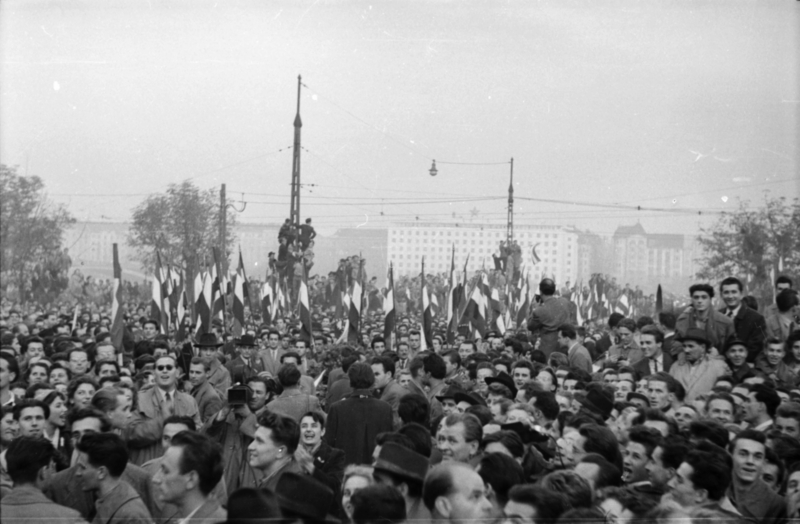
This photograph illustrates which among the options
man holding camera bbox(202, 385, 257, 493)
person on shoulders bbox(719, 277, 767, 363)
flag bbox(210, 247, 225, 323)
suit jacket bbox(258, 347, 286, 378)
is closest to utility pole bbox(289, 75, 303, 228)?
flag bbox(210, 247, 225, 323)

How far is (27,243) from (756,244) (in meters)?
29.8

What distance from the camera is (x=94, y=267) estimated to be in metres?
100

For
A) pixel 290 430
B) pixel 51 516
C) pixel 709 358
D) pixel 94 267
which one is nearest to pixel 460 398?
pixel 290 430

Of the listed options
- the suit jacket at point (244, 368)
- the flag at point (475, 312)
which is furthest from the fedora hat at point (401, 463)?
the flag at point (475, 312)

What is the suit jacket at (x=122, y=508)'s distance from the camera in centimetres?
525

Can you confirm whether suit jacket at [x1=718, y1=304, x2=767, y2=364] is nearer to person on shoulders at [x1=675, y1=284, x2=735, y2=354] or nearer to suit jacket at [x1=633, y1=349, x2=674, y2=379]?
person on shoulders at [x1=675, y1=284, x2=735, y2=354]

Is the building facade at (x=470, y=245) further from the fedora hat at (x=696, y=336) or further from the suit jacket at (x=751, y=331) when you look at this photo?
the fedora hat at (x=696, y=336)

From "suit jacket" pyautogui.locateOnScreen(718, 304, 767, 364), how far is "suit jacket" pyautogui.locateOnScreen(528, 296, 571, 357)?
3.40 metres

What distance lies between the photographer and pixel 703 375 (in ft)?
33.1

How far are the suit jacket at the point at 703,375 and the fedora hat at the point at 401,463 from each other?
551 centimetres

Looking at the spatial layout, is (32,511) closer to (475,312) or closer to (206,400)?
(206,400)

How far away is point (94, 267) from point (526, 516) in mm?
100977

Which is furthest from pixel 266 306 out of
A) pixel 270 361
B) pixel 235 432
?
pixel 235 432

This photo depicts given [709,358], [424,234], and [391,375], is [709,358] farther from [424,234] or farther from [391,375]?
[424,234]
